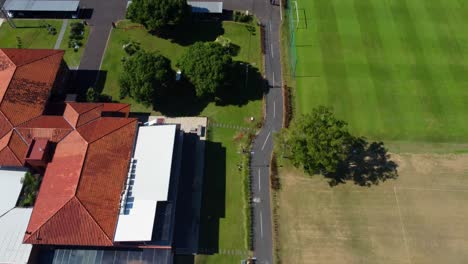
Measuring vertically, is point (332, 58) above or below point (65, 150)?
above

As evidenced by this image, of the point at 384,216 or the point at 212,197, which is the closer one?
the point at 384,216

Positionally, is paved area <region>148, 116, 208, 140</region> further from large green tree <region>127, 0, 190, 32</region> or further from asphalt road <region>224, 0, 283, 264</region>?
large green tree <region>127, 0, 190, 32</region>

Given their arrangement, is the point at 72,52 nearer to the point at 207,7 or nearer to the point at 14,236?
the point at 207,7

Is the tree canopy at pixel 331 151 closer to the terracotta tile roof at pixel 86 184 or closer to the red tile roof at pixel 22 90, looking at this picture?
the terracotta tile roof at pixel 86 184

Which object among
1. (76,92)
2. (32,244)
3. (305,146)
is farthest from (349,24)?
(32,244)

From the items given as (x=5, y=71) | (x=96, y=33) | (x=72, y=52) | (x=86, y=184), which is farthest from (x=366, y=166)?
(x=5, y=71)

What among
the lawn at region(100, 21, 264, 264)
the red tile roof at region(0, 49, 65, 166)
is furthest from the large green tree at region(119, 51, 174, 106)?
the red tile roof at region(0, 49, 65, 166)

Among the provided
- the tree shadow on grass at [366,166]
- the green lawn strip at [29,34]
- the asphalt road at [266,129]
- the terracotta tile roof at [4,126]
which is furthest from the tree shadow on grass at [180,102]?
the green lawn strip at [29,34]
